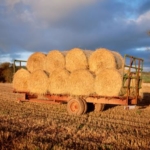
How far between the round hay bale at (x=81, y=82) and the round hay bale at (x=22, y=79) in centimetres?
285

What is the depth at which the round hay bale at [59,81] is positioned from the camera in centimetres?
1027

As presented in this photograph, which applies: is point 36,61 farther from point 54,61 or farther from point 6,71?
point 6,71

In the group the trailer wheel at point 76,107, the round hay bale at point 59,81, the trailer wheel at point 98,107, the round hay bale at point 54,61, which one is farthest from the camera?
the round hay bale at point 54,61

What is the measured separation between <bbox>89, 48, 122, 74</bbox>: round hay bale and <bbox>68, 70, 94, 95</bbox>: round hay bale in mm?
587

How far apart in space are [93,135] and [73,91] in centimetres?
374

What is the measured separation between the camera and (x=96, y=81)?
371 inches

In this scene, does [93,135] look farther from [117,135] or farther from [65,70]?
[65,70]

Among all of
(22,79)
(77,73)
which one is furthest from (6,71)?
(77,73)

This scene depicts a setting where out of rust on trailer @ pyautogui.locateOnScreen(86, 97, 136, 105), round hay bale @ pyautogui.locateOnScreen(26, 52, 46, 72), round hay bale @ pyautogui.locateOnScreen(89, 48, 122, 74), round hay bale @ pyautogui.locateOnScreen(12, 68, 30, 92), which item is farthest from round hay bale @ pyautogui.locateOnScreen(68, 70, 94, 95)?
round hay bale @ pyautogui.locateOnScreen(12, 68, 30, 92)

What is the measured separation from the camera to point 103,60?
9.99 m

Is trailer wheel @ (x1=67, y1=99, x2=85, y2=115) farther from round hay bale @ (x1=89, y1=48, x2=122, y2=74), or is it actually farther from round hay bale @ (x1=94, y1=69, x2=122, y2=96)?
round hay bale @ (x1=89, y1=48, x2=122, y2=74)

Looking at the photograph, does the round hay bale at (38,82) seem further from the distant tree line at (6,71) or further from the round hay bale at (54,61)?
the distant tree line at (6,71)

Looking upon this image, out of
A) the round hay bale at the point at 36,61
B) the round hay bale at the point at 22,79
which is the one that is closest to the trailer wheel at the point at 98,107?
the round hay bale at the point at 36,61

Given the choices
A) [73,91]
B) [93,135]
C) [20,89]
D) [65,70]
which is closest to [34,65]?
[20,89]
